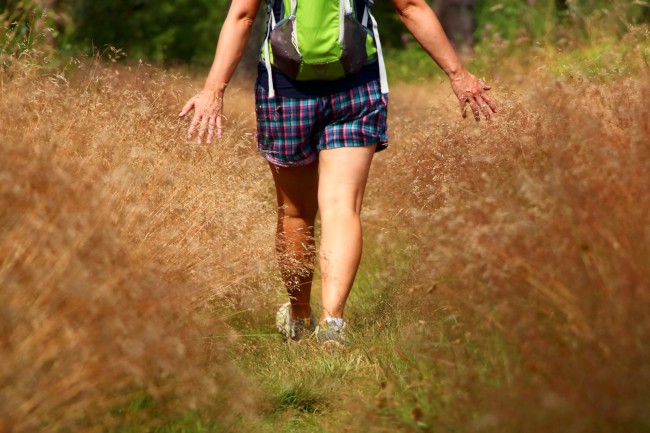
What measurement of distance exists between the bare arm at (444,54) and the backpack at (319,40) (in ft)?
0.68

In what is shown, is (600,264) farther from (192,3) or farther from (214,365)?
(192,3)

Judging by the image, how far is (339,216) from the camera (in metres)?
4.31

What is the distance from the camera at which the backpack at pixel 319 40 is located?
13.5 feet

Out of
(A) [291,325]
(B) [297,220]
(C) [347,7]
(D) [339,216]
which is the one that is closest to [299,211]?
(B) [297,220]

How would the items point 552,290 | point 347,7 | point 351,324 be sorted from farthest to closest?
point 351,324, point 347,7, point 552,290

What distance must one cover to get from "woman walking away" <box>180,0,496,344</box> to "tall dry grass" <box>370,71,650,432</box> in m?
0.60

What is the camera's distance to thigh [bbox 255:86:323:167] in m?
4.32

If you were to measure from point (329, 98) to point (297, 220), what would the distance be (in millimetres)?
→ 601

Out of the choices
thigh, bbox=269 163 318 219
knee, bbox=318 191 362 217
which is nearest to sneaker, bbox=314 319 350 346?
knee, bbox=318 191 362 217

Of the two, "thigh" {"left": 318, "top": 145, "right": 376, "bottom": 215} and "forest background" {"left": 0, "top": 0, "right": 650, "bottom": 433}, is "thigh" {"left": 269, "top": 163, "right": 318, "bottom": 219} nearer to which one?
"forest background" {"left": 0, "top": 0, "right": 650, "bottom": 433}

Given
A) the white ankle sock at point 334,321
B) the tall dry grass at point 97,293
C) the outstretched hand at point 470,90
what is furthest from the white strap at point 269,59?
the white ankle sock at point 334,321

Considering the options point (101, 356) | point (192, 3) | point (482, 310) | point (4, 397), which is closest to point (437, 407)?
point (482, 310)

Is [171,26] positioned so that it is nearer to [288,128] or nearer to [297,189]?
[297,189]

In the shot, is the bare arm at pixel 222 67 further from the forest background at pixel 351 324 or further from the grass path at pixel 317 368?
the grass path at pixel 317 368
